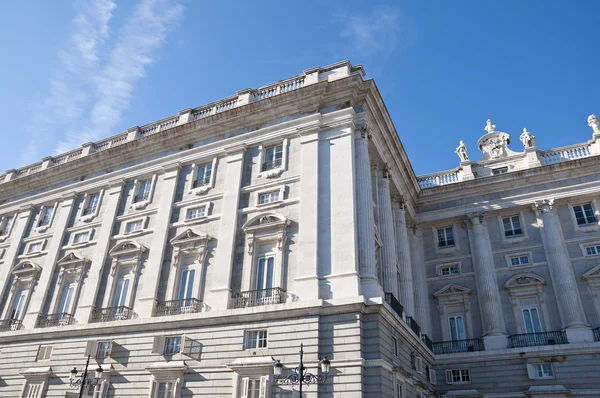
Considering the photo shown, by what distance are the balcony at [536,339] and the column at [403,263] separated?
605cm

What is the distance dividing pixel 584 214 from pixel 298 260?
2018 cm

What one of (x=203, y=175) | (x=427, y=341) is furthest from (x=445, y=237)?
(x=203, y=175)

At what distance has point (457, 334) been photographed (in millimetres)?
28719

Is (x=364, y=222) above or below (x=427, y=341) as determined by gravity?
above

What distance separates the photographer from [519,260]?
29.5m

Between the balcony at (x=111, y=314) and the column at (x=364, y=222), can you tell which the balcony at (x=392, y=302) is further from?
the balcony at (x=111, y=314)

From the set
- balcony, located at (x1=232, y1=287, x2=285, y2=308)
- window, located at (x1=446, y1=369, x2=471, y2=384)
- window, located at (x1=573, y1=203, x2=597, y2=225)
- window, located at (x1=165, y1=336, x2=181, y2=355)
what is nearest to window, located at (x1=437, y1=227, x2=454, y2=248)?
window, located at (x1=573, y1=203, x2=597, y2=225)

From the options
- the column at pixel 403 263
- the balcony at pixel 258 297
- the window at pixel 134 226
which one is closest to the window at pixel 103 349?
the window at pixel 134 226

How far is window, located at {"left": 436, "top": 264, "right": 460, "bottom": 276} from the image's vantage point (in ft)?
101

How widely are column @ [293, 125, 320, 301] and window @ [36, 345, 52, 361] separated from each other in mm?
13556

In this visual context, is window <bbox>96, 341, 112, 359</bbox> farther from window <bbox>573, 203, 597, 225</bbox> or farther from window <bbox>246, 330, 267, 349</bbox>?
window <bbox>573, 203, 597, 225</bbox>

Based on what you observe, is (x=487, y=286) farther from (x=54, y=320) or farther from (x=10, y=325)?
(x=10, y=325)

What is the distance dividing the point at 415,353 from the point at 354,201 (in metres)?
8.47

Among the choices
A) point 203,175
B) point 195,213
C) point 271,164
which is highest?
point 203,175
